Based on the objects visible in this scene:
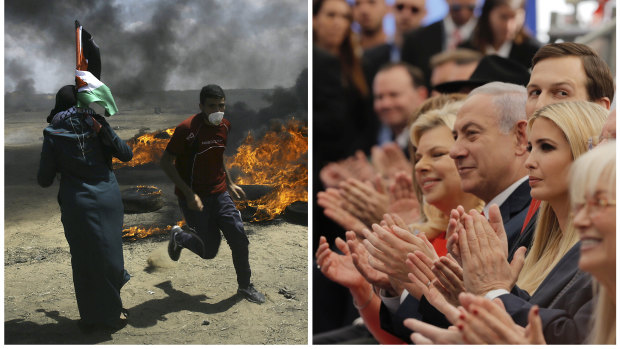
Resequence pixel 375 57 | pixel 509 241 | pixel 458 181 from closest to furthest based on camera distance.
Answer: pixel 509 241 → pixel 458 181 → pixel 375 57

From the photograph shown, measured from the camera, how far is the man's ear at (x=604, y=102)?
14.1 ft

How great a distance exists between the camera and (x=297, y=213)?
196 inches

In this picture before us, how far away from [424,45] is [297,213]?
140 centimetres

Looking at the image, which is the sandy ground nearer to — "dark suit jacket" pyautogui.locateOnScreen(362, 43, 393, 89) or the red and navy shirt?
the red and navy shirt

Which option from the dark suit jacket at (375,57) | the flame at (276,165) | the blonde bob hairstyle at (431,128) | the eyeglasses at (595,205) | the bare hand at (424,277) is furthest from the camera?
the dark suit jacket at (375,57)

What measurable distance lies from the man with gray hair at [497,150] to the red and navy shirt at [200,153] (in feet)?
4.86

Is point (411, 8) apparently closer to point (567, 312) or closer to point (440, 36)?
point (440, 36)

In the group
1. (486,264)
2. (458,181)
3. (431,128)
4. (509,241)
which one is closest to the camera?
(486,264)

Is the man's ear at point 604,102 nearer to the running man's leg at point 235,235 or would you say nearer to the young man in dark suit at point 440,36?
the young man in dark suit at point 440,36

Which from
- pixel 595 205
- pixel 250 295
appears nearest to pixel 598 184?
pixel 595 205

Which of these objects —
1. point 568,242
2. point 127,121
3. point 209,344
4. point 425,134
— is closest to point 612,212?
point 568,242

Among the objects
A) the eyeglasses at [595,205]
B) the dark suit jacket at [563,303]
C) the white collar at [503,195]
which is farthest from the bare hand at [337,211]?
the eyeglasses at [595,205]

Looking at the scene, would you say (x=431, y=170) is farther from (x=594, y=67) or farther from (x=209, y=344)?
(x=209, y=344)

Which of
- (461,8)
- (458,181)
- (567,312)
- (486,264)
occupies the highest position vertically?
(461,8)
